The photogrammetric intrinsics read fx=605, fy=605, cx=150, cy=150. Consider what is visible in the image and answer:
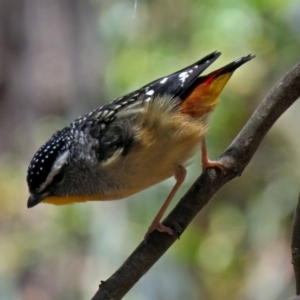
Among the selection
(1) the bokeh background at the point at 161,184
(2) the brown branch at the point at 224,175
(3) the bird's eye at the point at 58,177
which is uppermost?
(1) the bokeh background at the point at 161,184

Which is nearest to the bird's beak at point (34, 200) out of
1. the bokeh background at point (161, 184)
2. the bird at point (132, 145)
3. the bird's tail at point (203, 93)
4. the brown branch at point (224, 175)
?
the bird at point (132, 145)

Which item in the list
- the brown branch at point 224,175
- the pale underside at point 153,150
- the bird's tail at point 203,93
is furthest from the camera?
the bird's tail at point 203,93

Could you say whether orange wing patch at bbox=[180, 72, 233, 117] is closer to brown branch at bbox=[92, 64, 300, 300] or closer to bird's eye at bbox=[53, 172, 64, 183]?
brown branch at bbox=[92, 64, 300, 300]

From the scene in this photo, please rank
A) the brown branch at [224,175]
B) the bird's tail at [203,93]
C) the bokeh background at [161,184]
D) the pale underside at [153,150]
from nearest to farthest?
the brown branch at [224,175] < the pale underside at [153,150] < the bird's tail at [203,93] < the bokeh background at [161,184]

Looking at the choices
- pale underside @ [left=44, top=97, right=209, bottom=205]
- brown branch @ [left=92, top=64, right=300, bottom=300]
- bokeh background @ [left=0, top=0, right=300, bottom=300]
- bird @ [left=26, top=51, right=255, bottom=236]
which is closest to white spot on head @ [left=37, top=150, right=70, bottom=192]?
bird @ [left=26, top=51, right=255, bottom=236]

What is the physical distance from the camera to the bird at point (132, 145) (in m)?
2.32

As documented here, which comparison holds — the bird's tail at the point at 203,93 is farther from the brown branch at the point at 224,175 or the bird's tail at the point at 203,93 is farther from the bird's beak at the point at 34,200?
the bird's beak at the point at 34,200

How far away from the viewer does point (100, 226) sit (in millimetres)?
3668

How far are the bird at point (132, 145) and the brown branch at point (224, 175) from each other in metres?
0.06

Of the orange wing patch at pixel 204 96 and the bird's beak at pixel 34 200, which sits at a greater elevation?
the orange wing patch at pixel 204 96

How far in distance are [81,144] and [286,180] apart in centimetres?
164

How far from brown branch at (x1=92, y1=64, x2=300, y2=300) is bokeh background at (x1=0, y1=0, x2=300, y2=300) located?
1238 mm

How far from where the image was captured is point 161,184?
3652 mm

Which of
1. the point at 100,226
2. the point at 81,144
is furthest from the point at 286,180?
the point at 81,144
